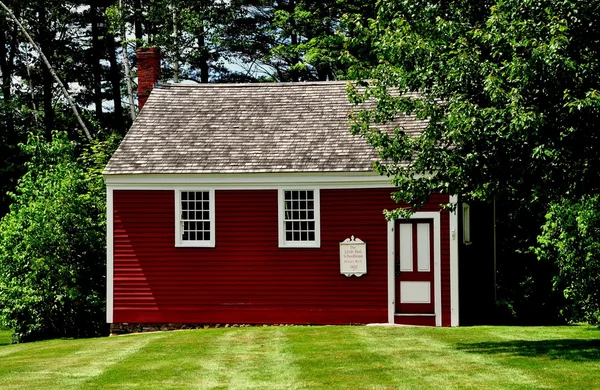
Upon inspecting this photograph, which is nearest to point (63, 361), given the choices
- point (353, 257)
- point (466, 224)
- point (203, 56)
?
point (353, 257)

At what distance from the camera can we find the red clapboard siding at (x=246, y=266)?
79.6 feet

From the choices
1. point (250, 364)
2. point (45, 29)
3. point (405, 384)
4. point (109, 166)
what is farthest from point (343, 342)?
point (45, 29)

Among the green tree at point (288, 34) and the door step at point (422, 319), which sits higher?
the green tree at point (288, 34)

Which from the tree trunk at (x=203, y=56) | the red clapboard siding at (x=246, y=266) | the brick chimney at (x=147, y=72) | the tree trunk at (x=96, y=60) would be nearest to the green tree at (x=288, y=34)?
the tree trunk at (x=203, y=56)

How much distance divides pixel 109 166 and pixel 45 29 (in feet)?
67.2

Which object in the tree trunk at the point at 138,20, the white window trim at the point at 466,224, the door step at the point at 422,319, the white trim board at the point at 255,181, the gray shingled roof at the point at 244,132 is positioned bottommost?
the door step at the point at 422,319

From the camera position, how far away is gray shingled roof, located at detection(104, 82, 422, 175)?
24719 mm

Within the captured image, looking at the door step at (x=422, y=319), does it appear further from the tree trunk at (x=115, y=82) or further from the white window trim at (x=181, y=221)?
the tree trunk at (x=115, y=82)

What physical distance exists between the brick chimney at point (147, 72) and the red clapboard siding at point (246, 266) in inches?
192

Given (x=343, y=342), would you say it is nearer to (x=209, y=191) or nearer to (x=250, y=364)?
(x=250, y=364)

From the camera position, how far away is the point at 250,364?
16.2 metres

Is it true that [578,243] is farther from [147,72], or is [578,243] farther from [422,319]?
[147,72]

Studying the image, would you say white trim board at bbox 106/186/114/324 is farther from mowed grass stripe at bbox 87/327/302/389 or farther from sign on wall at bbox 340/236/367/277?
sign on wall at bbox 340/236/367/277

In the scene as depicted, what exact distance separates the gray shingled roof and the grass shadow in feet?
21.2
